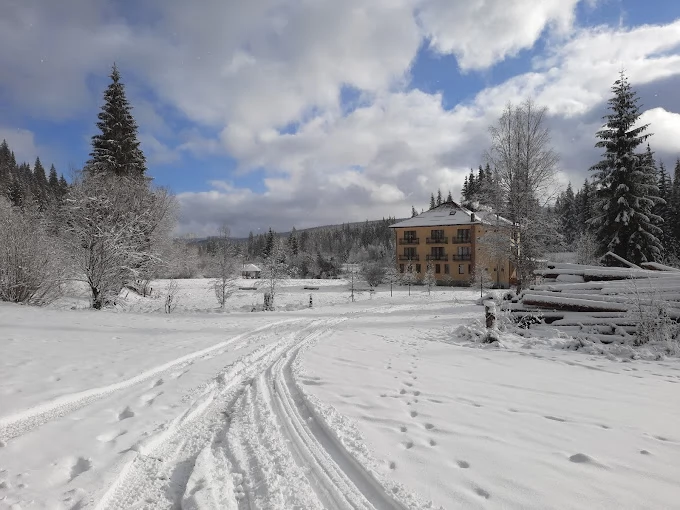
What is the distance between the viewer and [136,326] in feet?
39.3

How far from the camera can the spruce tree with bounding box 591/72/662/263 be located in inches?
830

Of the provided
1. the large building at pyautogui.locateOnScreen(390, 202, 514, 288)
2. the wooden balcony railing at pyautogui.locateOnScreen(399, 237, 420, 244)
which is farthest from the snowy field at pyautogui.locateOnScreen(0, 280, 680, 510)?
the wooden balcony railing at pyautogui.locateOnScreen(399, 237, 420, 244)

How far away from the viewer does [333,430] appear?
154 inches

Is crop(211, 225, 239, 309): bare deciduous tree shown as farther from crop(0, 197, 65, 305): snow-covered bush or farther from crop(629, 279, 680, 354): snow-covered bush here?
crop(629, 279, 680, 354): snow-covered bush

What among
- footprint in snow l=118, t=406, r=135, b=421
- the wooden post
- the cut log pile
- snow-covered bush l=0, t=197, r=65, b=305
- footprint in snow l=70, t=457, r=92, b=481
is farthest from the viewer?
snow-covered bush l=0, t=197, r=65, b=305

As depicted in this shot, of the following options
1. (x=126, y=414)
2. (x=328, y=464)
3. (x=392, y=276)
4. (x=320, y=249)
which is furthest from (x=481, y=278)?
(x=320, y=249)

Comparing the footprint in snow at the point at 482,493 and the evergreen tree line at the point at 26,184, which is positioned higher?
the evergreen tree line at the point at 26,184

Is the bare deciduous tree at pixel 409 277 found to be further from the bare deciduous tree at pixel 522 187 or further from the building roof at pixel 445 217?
the bare deciduous tree at pixel 522 187

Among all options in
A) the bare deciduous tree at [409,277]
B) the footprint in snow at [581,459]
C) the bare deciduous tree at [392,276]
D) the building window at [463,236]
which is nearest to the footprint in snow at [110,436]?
the footprint in snow at [581,459]

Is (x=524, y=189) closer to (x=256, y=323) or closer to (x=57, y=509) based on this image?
(x=256, y=323)

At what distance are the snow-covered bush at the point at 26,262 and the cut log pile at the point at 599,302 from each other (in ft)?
61.3

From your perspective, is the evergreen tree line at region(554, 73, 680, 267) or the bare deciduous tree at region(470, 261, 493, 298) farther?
the bare deciduous tree at region(470, 261, 493, 298)

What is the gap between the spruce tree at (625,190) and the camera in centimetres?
2108

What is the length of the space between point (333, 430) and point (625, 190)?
1001 inches
